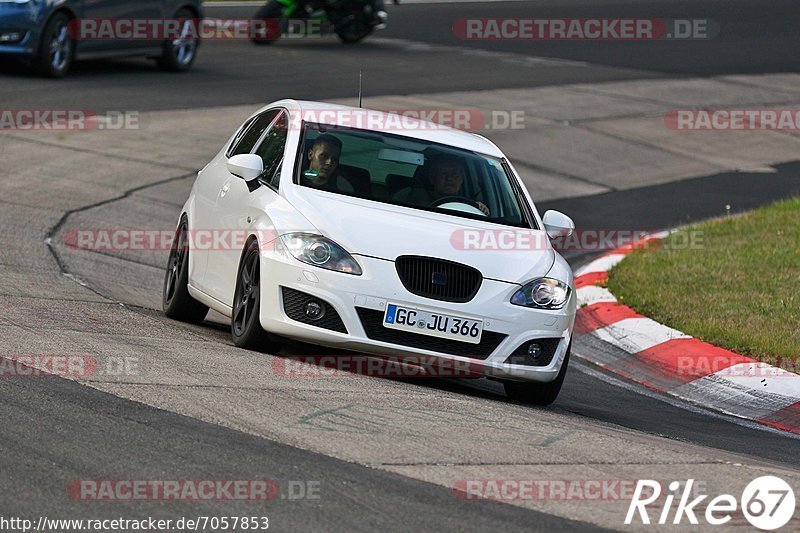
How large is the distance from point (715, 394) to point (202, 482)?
15.1 feet

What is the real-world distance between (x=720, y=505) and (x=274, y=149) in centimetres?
422

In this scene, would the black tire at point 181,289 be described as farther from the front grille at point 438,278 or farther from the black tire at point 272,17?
the black tire at point 272,17

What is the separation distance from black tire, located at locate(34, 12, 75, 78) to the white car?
407 inches

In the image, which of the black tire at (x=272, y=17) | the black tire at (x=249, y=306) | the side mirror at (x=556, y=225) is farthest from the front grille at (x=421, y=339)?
the black tire at (x=272, y=17)

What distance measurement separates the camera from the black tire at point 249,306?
25.7 feet

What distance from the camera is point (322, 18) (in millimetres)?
26484

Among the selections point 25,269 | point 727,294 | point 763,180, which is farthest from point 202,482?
point 763,180

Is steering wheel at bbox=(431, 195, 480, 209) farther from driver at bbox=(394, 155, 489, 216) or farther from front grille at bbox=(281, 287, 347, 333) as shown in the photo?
front grille at bbox=(281, 287, 347, 333)

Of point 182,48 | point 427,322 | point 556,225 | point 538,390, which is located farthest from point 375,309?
point 182,48

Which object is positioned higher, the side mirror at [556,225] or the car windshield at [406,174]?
the car windshield at [406,174]

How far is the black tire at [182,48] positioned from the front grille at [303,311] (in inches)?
569

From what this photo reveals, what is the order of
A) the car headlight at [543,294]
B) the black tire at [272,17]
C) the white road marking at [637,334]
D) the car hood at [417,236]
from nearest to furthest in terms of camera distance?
the car hood at [417,236]
the car headlight at [543,294]
the white road marking at [637,334]
the black tire at [272,17]

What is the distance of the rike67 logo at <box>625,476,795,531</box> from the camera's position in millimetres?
5359

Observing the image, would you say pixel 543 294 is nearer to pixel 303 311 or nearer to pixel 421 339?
pixel 421 339
